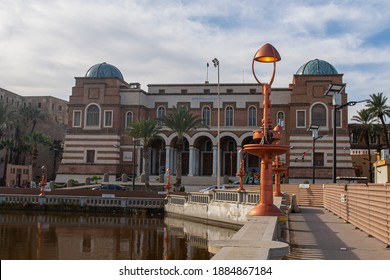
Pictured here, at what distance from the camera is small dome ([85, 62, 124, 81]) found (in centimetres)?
6078

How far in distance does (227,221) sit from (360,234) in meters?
16.0

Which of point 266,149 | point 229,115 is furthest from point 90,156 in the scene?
point 266,149

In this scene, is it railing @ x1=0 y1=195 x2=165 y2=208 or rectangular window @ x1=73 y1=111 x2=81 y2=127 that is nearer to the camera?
railing @ x1=0 y1=195 x2=165 y2=208

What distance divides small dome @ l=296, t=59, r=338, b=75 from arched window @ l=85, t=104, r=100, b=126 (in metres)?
26.4

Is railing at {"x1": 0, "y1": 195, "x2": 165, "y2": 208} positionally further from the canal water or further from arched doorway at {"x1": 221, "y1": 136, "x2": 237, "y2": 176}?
arched doorway at {"x1": 221, "y1": 136, "x2": 237, "y2": 176}

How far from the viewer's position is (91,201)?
130 feet

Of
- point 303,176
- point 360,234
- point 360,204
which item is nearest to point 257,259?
point 360,234

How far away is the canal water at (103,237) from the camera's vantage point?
19141 millimetres

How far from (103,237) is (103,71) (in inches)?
1577

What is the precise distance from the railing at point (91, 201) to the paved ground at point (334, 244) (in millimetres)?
23948

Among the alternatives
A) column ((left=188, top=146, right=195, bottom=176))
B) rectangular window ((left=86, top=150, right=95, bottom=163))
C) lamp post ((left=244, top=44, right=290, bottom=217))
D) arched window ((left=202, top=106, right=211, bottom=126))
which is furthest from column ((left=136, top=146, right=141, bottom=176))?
lamp post ((left=244, top=44, right=290, bottom=217))

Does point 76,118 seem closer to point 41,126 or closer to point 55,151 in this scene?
point 55,151
